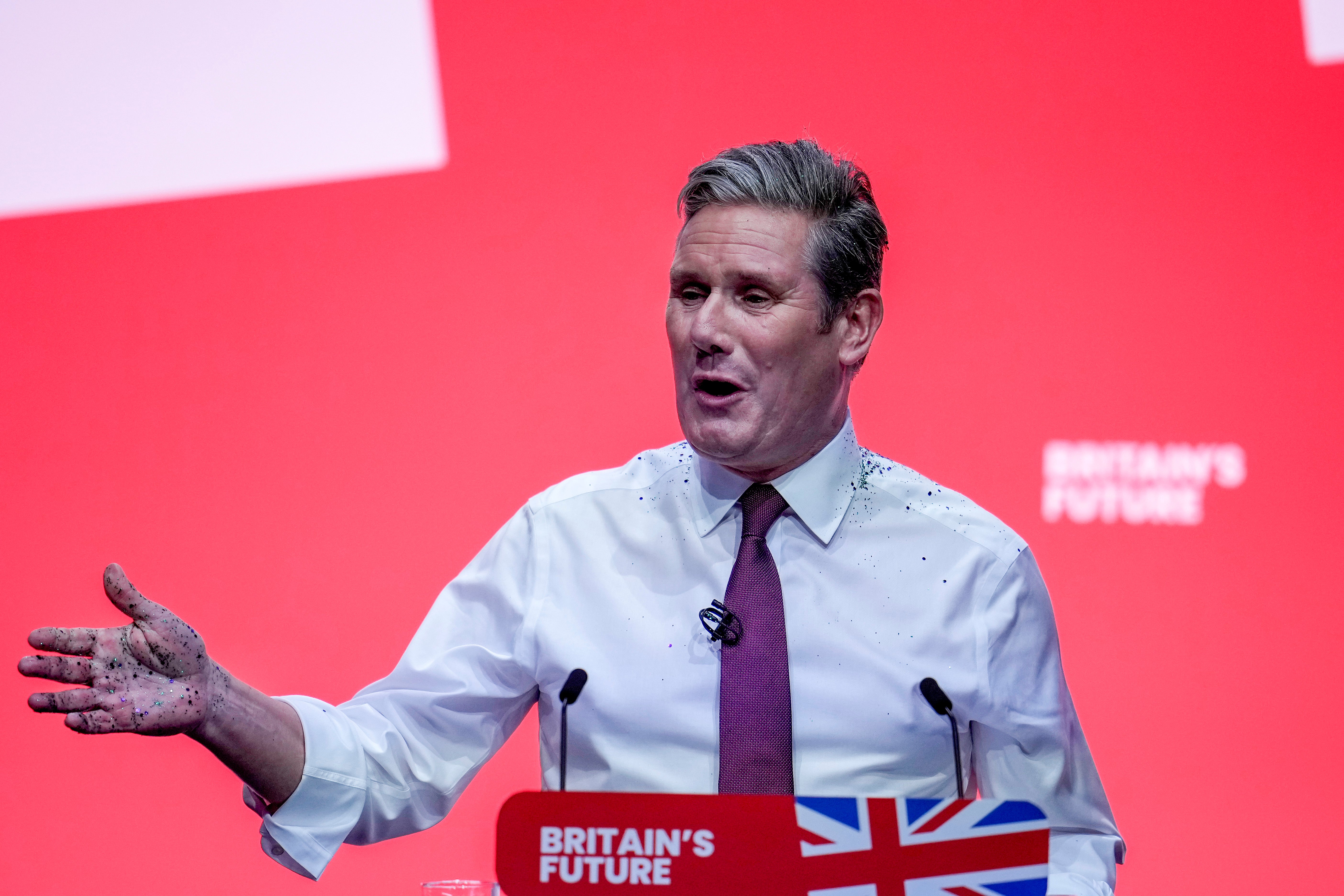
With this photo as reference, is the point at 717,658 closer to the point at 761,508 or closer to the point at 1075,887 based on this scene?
the point at 761,508

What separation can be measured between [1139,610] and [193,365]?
1.84 m

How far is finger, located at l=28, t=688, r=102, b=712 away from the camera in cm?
100

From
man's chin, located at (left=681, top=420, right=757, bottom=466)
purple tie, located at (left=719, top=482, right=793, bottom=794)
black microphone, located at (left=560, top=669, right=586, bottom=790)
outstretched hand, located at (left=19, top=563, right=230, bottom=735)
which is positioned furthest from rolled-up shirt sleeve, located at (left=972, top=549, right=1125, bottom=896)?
outstretched hand, located at (left=19, top=563, right=230, bottom=735)

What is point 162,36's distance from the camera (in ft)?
7.43

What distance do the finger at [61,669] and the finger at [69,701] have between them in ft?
0.03

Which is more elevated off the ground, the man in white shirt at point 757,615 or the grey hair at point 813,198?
the grey hair at point 813,198

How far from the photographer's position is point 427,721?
1.46 meters

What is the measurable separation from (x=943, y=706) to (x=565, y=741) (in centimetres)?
45

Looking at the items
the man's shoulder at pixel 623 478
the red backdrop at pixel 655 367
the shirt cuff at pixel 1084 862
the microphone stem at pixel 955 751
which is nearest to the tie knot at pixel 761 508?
the man's shoulder at pixel 623 478

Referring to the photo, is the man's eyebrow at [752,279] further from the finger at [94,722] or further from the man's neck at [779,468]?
the finger at [94,722]

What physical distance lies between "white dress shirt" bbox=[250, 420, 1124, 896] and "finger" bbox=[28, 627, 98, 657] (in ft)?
1.03

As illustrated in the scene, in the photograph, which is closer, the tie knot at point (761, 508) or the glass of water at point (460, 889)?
the glass of water at point (460, 889)

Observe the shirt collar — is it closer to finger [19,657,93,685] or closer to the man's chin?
the man's chin

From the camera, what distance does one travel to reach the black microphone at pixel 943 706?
→ 4.52 ft
